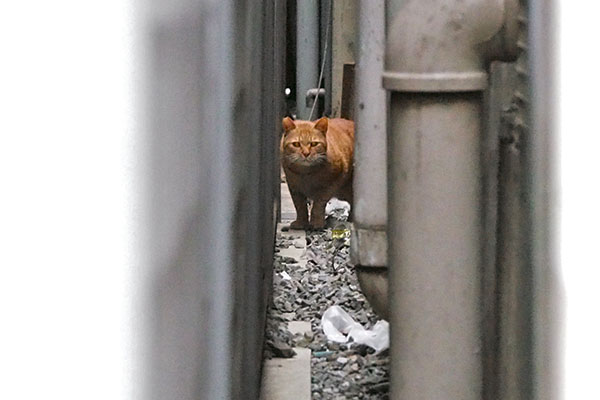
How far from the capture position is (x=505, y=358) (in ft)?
8.85

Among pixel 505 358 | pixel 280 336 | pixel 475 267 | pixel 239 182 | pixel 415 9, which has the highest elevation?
pixel 415 9

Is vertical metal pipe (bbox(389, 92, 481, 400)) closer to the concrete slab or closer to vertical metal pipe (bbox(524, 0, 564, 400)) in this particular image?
vertical metal pipe (bbox(524, 0, 564, 400))

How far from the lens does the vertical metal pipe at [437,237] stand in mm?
2445

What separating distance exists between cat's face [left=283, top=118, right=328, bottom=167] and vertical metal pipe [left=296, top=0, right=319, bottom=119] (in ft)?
10.8

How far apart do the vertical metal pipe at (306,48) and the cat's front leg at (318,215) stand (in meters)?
3.54

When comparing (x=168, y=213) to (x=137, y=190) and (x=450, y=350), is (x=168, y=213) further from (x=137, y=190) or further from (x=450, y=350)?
(x=450, y=350)

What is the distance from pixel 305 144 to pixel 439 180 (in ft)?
14.9

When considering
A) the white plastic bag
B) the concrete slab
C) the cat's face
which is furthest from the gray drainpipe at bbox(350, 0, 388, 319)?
the cat's face

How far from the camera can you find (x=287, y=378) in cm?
404

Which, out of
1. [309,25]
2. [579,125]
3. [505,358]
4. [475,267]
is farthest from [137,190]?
[309,25]

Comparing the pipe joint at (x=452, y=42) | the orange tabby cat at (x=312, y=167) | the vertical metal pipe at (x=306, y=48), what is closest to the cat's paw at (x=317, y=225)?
the orange tabby cat at (x=312, y=167)

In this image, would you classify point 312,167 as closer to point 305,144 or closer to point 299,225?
point 305,144

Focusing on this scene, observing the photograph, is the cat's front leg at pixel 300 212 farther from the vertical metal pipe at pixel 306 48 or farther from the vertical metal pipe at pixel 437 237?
the vertical metal pipe at pixel 437 237

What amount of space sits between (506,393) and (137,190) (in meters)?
1.75
